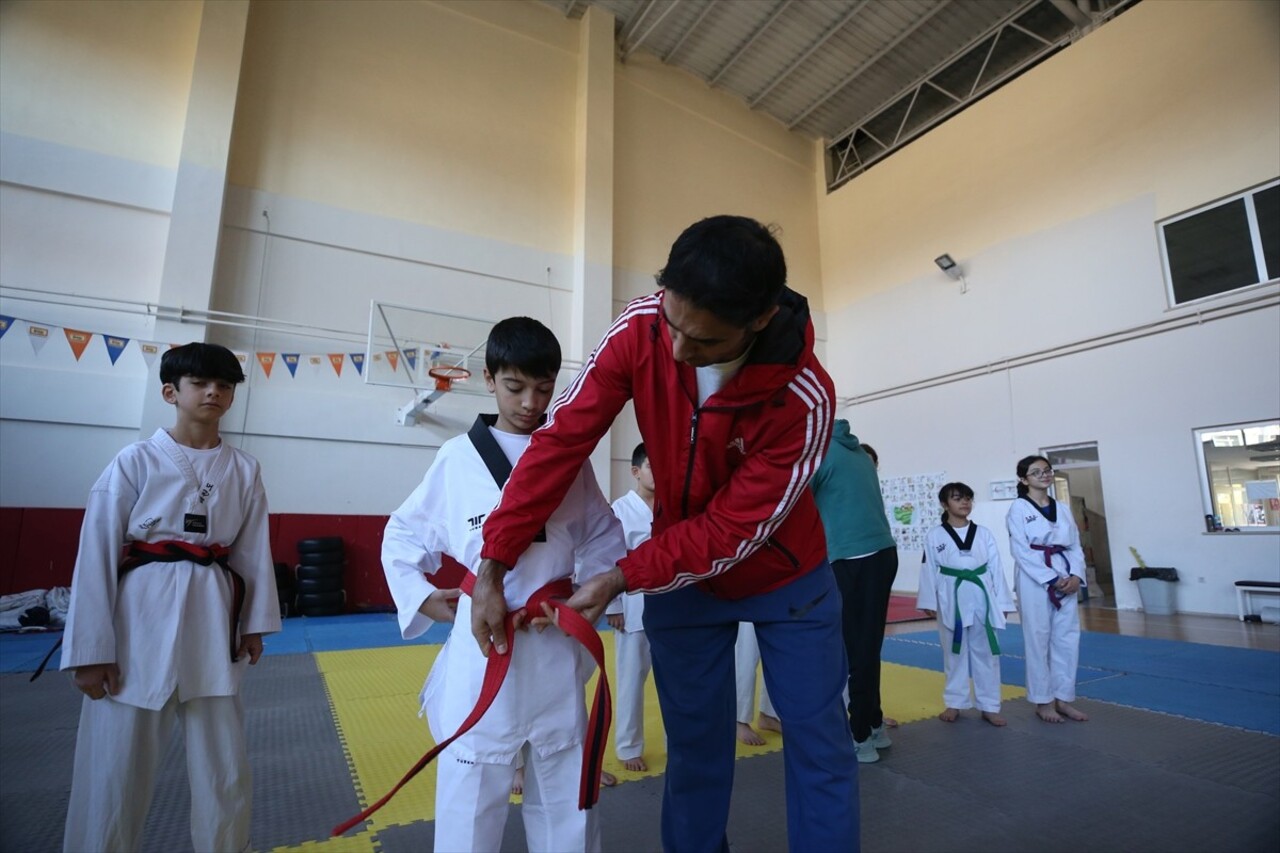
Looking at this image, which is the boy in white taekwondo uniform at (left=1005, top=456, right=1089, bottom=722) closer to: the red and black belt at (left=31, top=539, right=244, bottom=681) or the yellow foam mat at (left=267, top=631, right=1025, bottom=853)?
the yellow foam mat at (left=267, top=631, right=1025, bottom=853)

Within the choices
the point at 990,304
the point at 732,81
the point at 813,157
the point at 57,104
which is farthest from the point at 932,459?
the point at 57,104

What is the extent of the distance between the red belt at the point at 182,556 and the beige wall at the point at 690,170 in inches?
354

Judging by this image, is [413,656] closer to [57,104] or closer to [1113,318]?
[57,104]

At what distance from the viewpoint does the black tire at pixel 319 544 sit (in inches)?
291

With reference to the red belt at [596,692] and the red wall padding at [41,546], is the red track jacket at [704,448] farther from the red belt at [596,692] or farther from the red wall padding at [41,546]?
the red wall padding at [41,546]

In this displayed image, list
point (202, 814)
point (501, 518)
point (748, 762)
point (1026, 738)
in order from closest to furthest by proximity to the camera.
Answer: point (501, 518)
point (202, 814)
point (748, 762)
point (1026, 738)

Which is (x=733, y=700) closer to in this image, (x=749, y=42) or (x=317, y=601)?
(x=317, y=601)

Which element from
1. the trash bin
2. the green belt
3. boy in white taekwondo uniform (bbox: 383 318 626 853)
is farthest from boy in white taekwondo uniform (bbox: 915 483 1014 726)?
the trash bin

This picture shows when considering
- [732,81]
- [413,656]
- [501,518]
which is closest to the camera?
[501,518]

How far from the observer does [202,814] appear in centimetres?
159

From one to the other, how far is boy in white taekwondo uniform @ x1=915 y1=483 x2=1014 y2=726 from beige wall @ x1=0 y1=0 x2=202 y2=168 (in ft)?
29.3

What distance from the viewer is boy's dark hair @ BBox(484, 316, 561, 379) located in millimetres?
1414

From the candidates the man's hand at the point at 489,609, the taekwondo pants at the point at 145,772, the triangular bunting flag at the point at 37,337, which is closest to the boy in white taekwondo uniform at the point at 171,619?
the taekwondo pants at the point at 145,772

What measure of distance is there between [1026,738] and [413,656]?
4.14 meters
